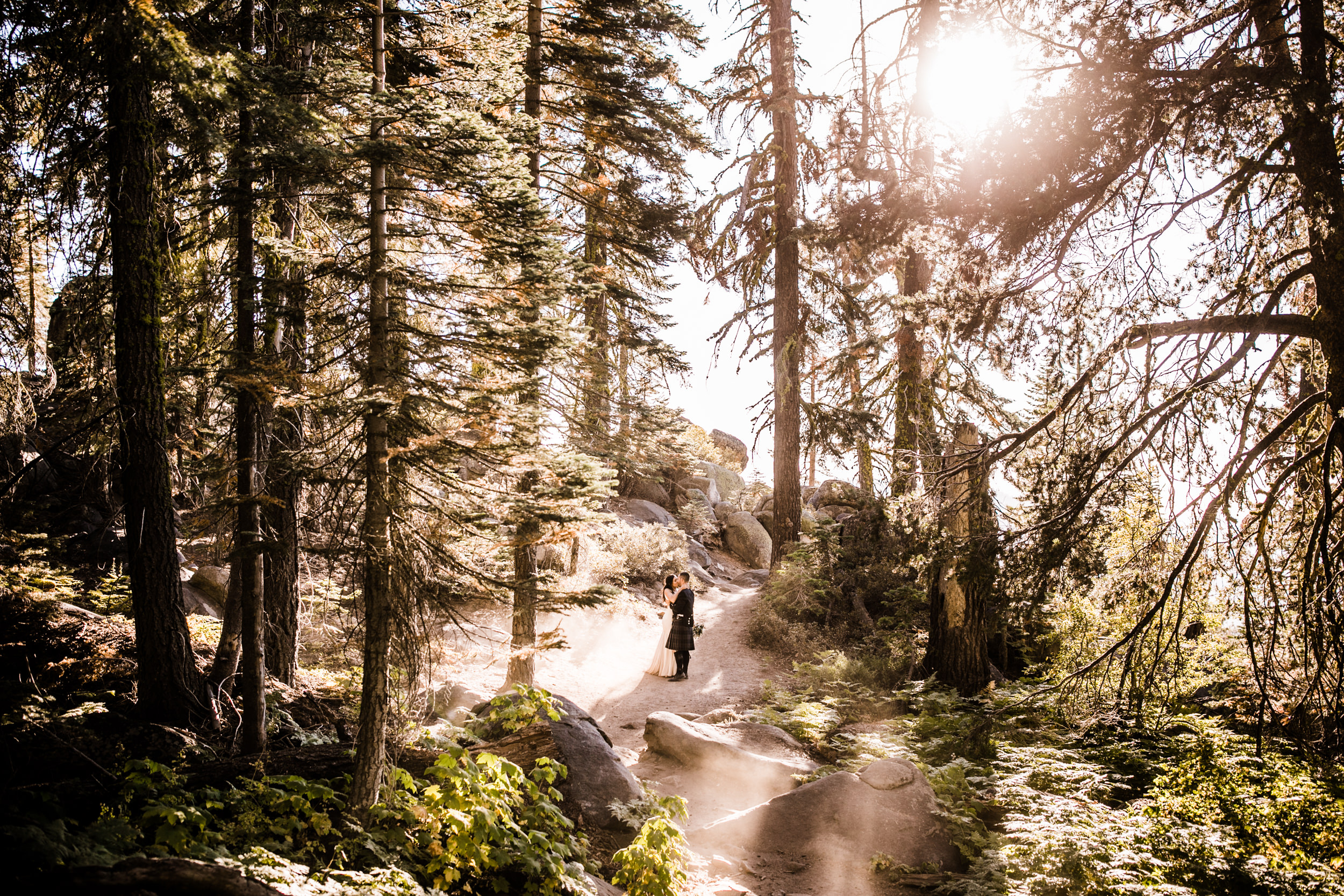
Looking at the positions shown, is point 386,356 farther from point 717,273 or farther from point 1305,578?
point 717,273

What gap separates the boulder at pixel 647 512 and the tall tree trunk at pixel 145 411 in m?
15.2

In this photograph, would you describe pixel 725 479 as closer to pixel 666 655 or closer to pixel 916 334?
pixel 666 655

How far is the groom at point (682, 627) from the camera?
1200 cm

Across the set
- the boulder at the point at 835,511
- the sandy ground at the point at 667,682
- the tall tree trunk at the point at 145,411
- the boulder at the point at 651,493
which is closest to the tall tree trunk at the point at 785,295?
the sandy ground at the point at 667,682

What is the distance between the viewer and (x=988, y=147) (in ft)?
19.9

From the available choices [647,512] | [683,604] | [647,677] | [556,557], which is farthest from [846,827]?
[647,512]

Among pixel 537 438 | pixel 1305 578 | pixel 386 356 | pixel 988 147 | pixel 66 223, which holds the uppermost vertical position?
pixel 988 147

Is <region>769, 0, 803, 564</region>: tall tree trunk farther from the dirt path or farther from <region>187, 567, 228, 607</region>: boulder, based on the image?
<region>187, 567, 228, 607</region>: boulder

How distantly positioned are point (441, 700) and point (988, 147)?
319 inches

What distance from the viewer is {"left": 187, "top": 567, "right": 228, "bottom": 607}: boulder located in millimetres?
11078

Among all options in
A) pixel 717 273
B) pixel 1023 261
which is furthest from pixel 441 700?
pixel 717 273

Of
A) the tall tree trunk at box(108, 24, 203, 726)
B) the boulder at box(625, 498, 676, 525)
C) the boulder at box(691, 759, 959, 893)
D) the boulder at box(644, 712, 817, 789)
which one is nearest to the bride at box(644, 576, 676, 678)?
the boulder at box(644, 712, 817, 789)

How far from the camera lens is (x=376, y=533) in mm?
4727

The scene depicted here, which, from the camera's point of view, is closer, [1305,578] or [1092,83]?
[1305,578]
